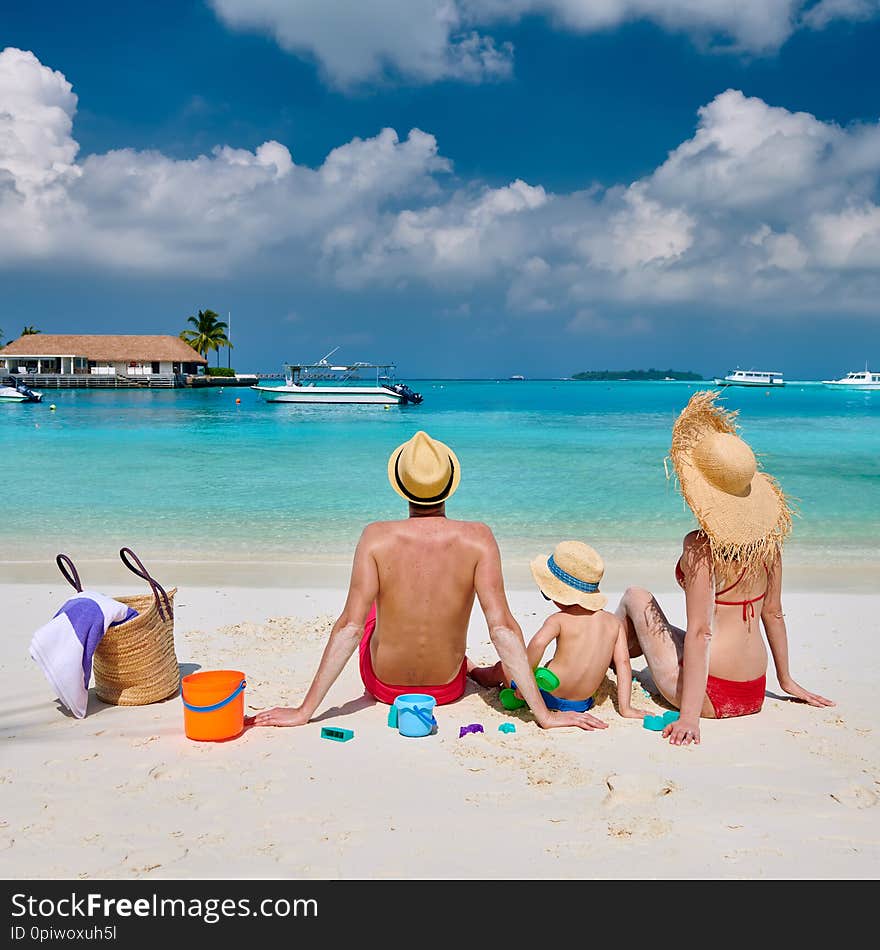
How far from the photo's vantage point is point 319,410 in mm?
50281

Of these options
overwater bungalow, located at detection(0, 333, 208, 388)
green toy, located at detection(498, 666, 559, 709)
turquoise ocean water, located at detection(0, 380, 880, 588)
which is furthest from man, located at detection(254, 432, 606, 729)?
overwater bungalow, located at detection(0, 333, 208, 388)

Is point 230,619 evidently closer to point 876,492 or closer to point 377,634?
point 377,634

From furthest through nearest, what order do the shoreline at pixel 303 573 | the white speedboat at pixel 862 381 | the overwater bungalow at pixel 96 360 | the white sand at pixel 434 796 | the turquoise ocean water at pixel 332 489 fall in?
the white speedboat at pixel 862 381 → the overwater bungalow at pixel 96 360 → the turquoise ocean water at pixel 332 489 → the shoreline at pixel 303 573 → the white sand at pixel 434 796

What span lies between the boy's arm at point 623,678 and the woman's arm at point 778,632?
2.17 feet

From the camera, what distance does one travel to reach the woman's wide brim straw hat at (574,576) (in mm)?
3611

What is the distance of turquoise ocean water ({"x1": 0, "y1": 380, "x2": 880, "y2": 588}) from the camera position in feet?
32.4

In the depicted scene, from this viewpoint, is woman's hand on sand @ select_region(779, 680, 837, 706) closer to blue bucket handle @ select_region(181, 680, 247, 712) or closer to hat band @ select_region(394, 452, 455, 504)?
hat band @ select_region(394, 452, 455, 504)

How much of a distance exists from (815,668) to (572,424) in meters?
36.8

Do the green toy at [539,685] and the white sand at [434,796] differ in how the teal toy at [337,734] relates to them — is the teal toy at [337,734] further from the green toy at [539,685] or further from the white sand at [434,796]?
the green toy at [539,685]

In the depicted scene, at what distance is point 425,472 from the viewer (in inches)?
136

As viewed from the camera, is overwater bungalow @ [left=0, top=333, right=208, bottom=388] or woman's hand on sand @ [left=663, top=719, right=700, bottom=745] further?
overwater bungalow @ [left=0, top=333, right=208, bottom=388]

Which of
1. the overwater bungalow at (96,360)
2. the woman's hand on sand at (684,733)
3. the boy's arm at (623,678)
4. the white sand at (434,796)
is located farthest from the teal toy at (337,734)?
the overwater bungalow at (96,360)

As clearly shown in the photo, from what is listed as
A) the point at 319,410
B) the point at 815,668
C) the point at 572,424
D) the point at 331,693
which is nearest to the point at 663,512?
the point at 815,668

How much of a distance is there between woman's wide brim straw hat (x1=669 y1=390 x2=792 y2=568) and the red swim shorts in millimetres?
1406
